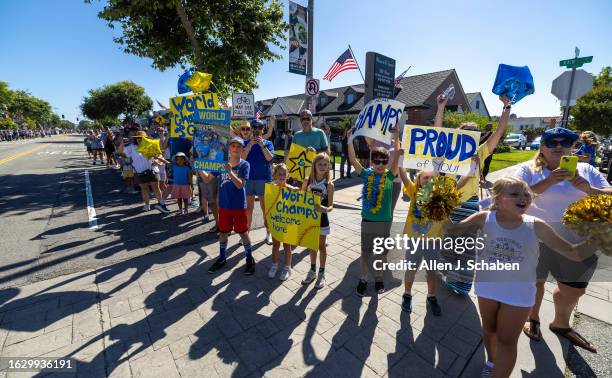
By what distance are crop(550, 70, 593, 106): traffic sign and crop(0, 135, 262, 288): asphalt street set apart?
25.4 feet

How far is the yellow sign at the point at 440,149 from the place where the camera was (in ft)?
10.3

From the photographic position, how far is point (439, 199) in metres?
2.64

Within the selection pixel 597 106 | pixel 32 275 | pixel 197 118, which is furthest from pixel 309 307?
pixel 597 106

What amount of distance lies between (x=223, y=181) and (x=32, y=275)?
3252mm

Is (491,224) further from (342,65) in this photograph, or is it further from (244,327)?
(342,65)

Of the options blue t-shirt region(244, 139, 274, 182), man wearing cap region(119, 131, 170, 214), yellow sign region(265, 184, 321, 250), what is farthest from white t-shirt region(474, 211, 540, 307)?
man wearing cap region(119, 131, 170, 214)

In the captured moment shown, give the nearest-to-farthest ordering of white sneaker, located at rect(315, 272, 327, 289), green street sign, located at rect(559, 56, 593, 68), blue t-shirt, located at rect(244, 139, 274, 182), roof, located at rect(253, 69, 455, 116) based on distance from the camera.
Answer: white sneaker, located at rect(315, 272, 327, 289), blue t-shirt, located at rect(244, 139, 274, 182), green street sign, located at rect(559, 56, 593, 68), roof, located at rect(253, 69, 455, 116)

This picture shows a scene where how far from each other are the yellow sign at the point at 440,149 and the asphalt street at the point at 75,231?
13.5 feet

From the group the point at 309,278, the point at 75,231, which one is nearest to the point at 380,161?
the point at 309,278

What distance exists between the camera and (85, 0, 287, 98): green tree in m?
11.0

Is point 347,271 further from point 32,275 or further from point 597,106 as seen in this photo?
point 597,106

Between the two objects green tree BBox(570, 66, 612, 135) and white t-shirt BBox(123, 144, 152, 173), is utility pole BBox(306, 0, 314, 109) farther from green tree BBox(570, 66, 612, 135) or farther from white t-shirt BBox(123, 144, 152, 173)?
green tree BBox(570, 66, 612, 135)

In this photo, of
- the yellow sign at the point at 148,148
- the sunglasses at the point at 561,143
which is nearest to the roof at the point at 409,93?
the yellow sign at the point at 148,148

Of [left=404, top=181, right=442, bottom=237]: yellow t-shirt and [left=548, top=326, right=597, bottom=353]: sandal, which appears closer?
[left=548, top=326, right=597, bottom=353]: sandal
